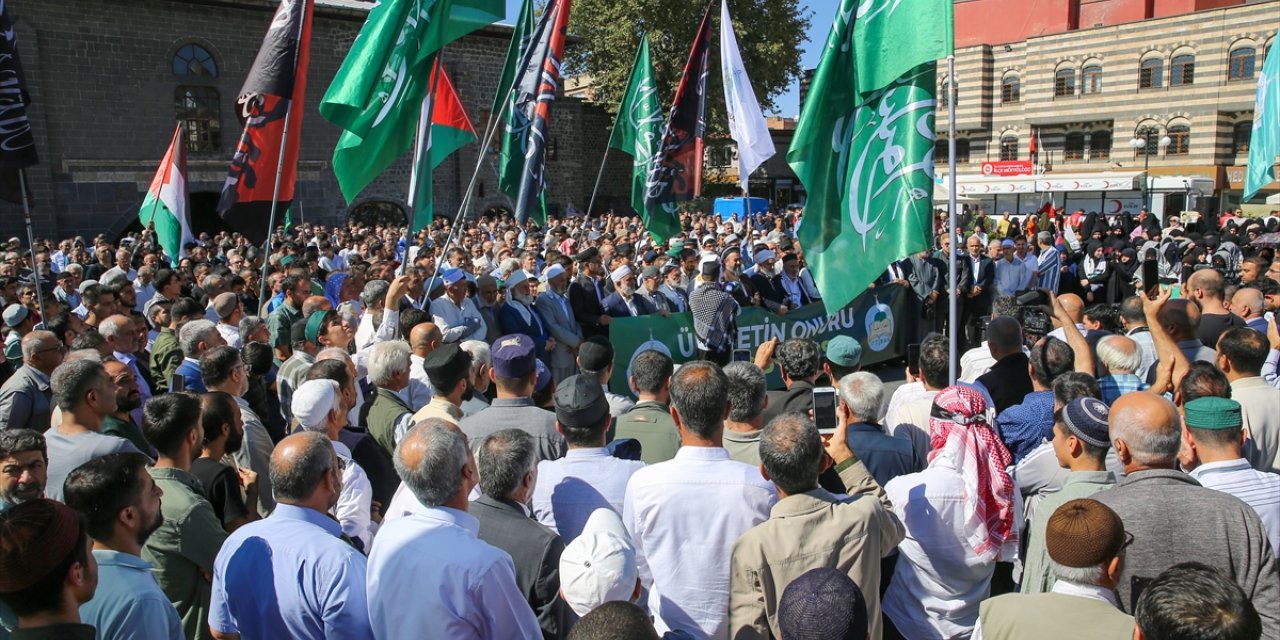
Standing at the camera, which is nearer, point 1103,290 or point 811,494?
point 811,494

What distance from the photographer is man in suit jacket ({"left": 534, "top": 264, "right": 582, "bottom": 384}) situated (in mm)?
8695

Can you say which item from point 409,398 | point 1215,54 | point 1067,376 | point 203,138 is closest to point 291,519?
point 409,398

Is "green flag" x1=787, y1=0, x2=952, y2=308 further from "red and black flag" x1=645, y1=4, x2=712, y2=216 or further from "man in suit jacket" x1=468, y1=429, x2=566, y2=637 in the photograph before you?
"red and black flag" x1=645, y1=4, x2=712, y2=216

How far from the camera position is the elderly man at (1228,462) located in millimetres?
3338

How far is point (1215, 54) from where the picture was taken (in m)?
40.8

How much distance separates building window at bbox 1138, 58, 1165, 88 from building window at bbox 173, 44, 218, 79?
39.9 metres

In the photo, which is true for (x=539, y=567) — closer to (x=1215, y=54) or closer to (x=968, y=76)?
(x=1215, y=54)

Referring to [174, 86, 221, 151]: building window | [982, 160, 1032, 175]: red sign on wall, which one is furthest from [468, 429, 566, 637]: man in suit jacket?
[982, 160, 1032, 175]: red sign on wall

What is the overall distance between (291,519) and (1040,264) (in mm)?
12706

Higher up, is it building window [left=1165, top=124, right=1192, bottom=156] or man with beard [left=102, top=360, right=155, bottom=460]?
building window [left=1165, top=124, right=1192, bottom=156]

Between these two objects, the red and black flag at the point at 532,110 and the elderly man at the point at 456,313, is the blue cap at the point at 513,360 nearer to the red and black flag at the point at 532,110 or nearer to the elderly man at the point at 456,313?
the elderly man at the point at 456,313

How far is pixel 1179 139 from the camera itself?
141 feet

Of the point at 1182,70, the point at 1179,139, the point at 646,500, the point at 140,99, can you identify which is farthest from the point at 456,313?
the point at 1179,139

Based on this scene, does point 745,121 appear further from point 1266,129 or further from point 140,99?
point 140,99
